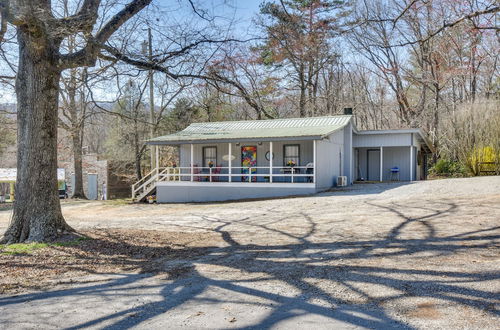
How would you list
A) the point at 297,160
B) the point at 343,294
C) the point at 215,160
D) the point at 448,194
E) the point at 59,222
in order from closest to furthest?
the point at 343,294, the point at 59,222, the point at 448,194, the point at 297,160, the point at 215,160

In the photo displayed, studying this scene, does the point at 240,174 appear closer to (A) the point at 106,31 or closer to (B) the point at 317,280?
(A) the point at 106,31

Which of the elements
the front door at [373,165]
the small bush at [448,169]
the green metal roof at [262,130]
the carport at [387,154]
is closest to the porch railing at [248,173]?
the green metal roof at [262,130]

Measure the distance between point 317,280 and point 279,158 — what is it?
1507cm

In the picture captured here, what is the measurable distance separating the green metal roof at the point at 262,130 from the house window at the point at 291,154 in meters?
0.88

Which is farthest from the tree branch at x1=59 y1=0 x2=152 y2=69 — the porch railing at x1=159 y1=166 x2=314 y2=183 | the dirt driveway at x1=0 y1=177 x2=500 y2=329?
the porch railing at x1=159 y1=166 x2=314 y2=183

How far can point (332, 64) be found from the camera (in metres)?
31.6

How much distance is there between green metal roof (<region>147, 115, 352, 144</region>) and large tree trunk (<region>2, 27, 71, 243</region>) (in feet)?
34.9

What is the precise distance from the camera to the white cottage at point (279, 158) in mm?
18000

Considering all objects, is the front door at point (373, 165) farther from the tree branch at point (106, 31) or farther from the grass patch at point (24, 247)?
the grass patch at point (24, 247)

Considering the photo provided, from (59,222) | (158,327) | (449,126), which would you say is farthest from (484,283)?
(449,126)

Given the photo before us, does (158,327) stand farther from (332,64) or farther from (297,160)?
(332,64)

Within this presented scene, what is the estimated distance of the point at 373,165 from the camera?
23750 mm

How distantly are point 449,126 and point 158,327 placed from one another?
26.5 meters

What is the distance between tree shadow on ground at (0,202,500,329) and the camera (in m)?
3.97
